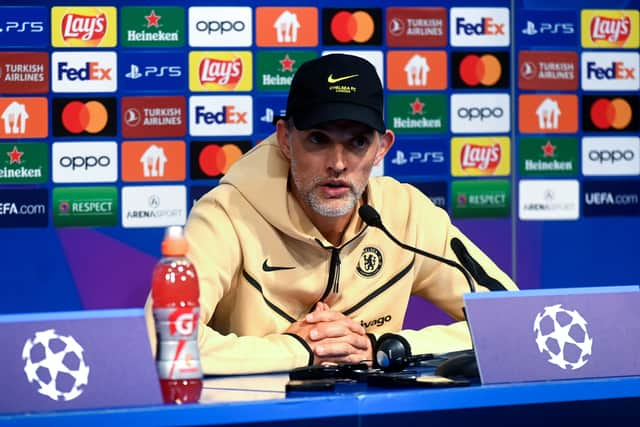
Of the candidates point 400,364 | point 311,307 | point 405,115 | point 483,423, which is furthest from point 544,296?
point 405,115

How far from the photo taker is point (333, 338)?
2303 mm

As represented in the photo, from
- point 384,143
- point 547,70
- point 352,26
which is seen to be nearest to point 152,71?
point 352,26

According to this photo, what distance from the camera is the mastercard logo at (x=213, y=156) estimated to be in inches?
131

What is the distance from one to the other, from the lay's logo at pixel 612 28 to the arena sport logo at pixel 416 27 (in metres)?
0.48

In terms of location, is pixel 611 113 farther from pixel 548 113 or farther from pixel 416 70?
pixel 416 70

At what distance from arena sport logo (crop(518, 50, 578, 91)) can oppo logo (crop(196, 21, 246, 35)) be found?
2.93 feet

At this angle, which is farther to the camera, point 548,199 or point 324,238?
point 548,199

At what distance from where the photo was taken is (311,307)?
2.66 meters

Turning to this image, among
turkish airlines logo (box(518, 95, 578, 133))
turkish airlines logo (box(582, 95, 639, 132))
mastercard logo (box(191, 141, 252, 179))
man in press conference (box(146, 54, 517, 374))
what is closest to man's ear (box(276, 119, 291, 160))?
man in press conference (box(146, 54, 517, 374))

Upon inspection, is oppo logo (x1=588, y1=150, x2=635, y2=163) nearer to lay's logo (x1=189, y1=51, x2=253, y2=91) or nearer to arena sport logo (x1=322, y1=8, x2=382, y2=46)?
arena sport logo (x1=322, y1=8, x2=382, y2=46)

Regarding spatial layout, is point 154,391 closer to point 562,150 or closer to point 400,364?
point 400,364

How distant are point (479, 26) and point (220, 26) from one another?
0.82 metres

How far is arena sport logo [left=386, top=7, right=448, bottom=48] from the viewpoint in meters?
3.45

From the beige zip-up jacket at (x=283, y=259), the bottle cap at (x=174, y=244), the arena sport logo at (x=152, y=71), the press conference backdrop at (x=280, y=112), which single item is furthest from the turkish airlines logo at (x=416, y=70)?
the bottle cap at (x=174, y=244)
